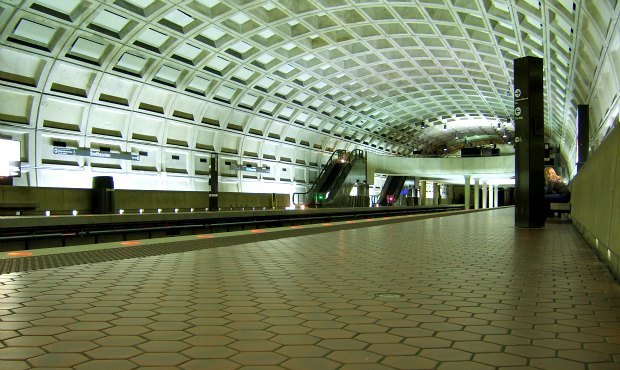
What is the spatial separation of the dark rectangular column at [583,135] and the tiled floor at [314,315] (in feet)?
53.5

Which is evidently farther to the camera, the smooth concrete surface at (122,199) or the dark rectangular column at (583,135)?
the dark rectangular column at (583,135)

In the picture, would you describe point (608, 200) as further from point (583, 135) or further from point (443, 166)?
point (443, 166)

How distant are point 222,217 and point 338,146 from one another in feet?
106

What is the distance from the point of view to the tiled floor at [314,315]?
93.1 inches

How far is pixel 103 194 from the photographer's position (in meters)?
18.0

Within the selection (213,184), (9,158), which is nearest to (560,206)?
(213,184)

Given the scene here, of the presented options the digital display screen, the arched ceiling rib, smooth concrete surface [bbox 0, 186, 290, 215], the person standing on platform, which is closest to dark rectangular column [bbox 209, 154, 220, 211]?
smooth concrete surface [bbox 0, 186, 290, 215]

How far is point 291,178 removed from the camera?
39125 mm

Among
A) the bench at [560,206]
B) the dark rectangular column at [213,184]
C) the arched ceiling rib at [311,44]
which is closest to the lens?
the bench at [560,206]

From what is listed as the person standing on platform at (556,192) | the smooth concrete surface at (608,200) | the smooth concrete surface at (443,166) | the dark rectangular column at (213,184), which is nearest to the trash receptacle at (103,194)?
the dark rectangular column at (213,184)

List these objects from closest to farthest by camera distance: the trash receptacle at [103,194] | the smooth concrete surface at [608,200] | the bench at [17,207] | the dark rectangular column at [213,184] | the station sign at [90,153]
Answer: the smooth concrete surface at [608,200] → the bench at [17,207] → the trash receptacle at [103,194] → the station sign at [90,153] → the dark rectangular column at [213,184]

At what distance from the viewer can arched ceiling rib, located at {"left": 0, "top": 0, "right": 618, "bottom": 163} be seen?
1986 centimetres

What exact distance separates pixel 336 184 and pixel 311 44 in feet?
34.3

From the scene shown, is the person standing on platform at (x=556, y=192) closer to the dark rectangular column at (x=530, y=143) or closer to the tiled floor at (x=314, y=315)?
the dark rectangular column at (x=530, y=143)
